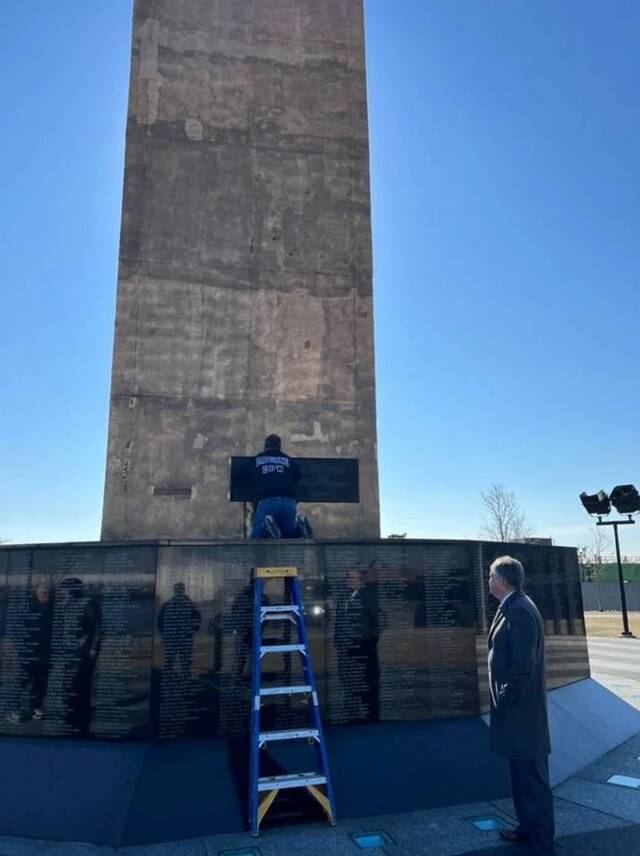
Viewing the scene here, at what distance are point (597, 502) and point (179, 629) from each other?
21.9 metres

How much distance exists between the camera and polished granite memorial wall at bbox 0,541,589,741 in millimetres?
6469

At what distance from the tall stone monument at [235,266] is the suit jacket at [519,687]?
5815mm

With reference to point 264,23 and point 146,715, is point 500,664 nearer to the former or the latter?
point 146,715

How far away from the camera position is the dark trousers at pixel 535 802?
475cm

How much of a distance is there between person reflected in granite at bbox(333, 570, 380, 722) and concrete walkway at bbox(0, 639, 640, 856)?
1.30 m

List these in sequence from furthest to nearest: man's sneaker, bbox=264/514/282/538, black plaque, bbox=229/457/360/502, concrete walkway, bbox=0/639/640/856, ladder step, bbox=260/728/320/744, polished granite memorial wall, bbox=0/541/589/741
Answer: black plaque, bbox=229/457/360/502 → man's sneaker, bbox=264/514/282/538 → polished granite memorial wall, bbox=0/541/589/741 → ladder step, bbox=260/728/320/744 → concrete walkway, bbox=0/639/640/856

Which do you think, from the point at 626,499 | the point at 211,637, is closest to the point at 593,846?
the point at 211,637

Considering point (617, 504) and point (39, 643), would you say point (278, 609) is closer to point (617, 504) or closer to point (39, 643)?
point (39, 643)

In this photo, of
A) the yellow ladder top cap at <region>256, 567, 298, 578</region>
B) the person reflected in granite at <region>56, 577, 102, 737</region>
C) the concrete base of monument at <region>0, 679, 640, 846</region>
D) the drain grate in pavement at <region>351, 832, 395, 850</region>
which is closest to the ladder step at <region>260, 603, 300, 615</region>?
the yellow ladder top cap at <region>256, 567, 298, 578</region>

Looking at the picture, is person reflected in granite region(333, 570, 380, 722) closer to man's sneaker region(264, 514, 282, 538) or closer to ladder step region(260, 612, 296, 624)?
ladder step region(260, 612, 296, 624)

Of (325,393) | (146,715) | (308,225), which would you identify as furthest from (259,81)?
(146,715)

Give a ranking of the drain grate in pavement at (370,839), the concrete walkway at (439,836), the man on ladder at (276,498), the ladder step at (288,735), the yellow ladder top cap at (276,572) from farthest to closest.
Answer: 1. the man on ladder at (276,498)
2. the yellow ladder top cap at (276,572)
3. the ladder step at (288,735)
4. the drain grate in pavement at (370,839)
5. the concrete walkway at (439,836)

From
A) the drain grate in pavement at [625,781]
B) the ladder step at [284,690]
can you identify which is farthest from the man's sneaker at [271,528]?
the drain grate in pavement at [625,781]

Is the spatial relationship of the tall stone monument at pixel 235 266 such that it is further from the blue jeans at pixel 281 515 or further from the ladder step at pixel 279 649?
the ladder step at pixel 279 649
